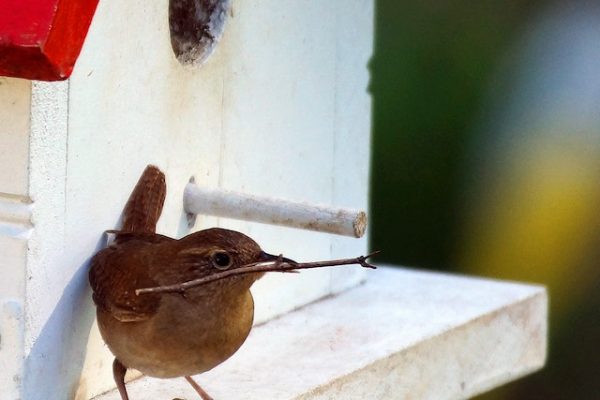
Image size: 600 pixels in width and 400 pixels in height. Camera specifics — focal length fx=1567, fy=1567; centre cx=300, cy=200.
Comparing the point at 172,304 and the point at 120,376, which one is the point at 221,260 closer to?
the point at 172,304

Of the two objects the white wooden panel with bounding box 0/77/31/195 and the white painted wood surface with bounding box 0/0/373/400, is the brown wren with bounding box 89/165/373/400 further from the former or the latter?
Answer: the white wooden panel with bounding box 0/77/31/195

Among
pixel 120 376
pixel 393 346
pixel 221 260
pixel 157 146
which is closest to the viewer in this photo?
pixel 221 260

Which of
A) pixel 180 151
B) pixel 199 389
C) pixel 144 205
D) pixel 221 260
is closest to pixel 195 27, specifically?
pixel 180 151

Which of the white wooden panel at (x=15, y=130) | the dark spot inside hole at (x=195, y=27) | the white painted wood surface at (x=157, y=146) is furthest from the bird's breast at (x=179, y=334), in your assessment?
the dark spot inside hole at (x=195, y=27)

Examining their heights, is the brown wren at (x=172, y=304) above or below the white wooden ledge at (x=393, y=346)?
above

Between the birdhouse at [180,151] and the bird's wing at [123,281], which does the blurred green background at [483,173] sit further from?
the bird's wing at [123,281]

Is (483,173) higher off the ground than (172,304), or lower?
higher
